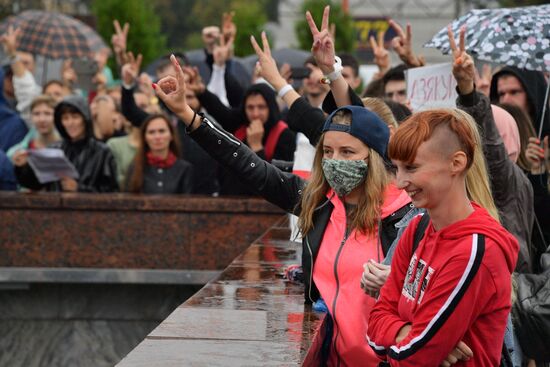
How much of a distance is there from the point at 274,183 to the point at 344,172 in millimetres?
732

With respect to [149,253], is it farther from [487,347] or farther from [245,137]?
[487,347]

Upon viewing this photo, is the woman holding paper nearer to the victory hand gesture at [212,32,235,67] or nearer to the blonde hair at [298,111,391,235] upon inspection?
the victory hand gesture at [212,32,235,67]

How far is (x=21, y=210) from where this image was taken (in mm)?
10531

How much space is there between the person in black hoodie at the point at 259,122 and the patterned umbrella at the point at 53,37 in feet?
20.8

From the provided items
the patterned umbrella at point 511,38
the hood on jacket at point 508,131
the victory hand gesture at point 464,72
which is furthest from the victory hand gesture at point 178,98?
the patterned umbrella at point 511,38

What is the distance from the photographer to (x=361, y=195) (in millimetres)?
5441

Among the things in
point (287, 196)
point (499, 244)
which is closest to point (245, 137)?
point (287, 196)

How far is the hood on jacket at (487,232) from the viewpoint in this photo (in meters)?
3.99

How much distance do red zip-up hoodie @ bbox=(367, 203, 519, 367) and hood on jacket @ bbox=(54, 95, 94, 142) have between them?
24.3 ft

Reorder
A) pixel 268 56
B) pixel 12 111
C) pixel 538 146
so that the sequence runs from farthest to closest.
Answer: pixel 12 111 < pixel 538 146 < pixel 268 56

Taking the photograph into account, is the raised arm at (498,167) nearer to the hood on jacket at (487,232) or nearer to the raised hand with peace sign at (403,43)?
the hood on jacket at (487,232)

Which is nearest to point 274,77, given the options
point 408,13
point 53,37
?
point 53,37

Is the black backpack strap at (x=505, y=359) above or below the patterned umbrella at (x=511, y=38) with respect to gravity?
below

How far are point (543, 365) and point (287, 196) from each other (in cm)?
152
